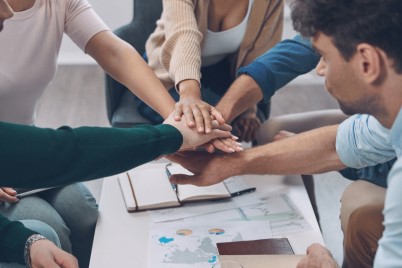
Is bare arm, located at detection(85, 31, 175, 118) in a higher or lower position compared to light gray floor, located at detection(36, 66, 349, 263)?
higher

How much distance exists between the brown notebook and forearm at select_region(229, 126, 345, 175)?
255mm

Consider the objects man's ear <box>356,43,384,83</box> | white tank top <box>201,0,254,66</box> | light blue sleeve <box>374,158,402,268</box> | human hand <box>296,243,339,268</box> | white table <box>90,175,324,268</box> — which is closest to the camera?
light blue sleeve <box>374,158,402,268</box>

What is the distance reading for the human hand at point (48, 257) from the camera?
4.82 feet

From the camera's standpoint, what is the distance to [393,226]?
1.04 m

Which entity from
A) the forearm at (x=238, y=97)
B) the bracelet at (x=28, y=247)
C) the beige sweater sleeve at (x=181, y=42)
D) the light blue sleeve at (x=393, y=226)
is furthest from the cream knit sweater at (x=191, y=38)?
the light blue sleeve at (x=393, y=226)

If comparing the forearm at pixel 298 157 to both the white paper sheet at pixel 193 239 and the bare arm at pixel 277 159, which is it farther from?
the white paper sheet at pixel 193 239

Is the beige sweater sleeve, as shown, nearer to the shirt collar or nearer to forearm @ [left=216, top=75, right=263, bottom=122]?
forearm @ [left=216, top=75, right=263, bottom=122]

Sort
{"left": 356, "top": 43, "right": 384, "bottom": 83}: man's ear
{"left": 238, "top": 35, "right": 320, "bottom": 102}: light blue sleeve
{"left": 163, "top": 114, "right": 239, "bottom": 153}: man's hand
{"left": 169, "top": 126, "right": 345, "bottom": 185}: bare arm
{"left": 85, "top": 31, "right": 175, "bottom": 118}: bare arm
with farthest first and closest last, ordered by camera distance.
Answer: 1. {"left": 238, "top": 35, "right": 320, "bottom": 102}: light blue sleeve
2. {"left": 85, "top": 31, "right": 175, "bottom": 118}: bare arm
3. {"left": 169, "top": 126, "right": 345, "bottom": 185}: bare arm
4. {"left": 163, "top": 114, "right": 239, "bottom": 153}: man's hand
5. {"left": 356, "top": 43, "right": 384, "bottom": 83}: man's ear

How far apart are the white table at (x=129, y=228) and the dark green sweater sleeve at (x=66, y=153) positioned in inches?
9.9

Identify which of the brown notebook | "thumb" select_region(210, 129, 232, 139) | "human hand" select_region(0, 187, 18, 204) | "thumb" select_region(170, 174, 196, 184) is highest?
"thumb" select_region(210, 129, 232, 139)

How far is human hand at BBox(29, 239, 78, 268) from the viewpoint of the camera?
4.82 feet

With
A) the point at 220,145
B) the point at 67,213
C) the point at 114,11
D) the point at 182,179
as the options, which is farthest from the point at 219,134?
the point at 114,11

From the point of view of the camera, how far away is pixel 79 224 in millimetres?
1795

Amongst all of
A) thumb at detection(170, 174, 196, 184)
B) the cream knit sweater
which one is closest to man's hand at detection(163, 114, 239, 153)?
thumb at detection(170, 174, 196, 184)
